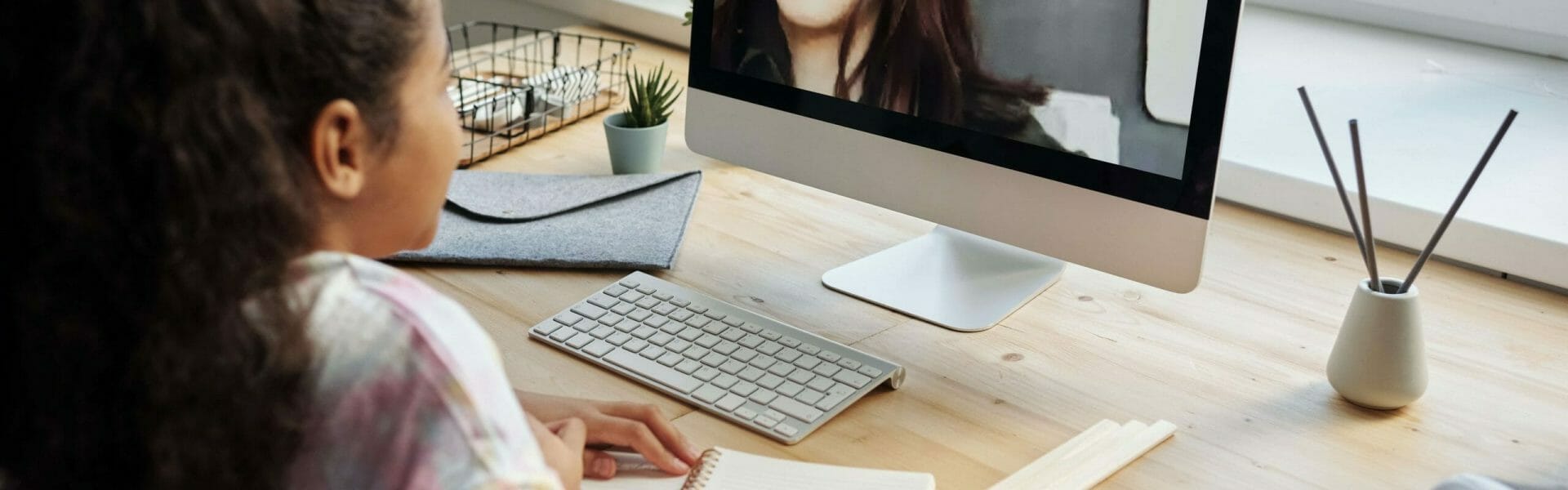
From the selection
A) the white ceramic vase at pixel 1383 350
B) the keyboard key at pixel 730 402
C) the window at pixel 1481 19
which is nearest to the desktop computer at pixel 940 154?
the keyboard key at pixel 730 402

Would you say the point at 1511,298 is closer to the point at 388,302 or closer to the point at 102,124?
the point at 388,302

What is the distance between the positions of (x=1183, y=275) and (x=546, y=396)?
1.58 ft

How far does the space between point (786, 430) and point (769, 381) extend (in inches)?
2.6

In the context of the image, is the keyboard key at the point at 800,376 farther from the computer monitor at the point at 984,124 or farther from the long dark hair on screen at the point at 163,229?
the long dark hair on screen at the point at 163,229

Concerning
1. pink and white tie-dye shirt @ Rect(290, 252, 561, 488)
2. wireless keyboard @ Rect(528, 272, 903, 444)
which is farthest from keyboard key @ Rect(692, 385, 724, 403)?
pink and white tie-dye shirt @ Rect(290, 252, 561, 488)

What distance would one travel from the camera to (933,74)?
1.09 metres

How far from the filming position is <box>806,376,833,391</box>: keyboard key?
974 mm

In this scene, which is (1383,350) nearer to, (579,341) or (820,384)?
(820,384)

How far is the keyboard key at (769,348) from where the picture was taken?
102 centimetres

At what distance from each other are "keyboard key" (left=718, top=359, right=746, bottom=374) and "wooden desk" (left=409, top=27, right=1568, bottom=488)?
5cm

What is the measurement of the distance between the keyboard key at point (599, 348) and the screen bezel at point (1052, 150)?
0.29m

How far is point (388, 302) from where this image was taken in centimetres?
56

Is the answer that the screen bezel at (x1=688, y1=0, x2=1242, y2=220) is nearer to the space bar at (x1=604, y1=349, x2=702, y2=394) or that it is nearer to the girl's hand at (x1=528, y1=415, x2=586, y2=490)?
the space bar at (x1=604, y1=349, x2=702, y2=394)

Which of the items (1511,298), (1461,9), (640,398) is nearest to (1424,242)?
(1511,298)
